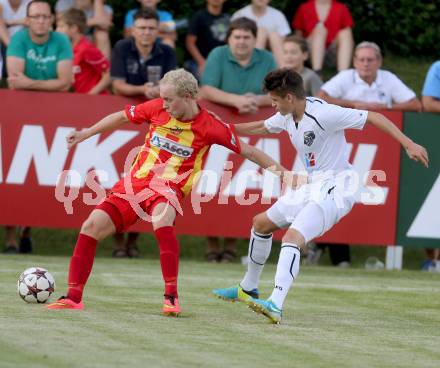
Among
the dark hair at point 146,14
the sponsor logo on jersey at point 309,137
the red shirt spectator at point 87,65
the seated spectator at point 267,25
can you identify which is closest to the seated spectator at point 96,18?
the red shirt spectator at point 87,65

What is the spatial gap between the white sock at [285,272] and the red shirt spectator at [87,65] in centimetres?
667

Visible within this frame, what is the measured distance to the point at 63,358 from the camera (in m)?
→ 7.14

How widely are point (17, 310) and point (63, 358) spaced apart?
7.89ft

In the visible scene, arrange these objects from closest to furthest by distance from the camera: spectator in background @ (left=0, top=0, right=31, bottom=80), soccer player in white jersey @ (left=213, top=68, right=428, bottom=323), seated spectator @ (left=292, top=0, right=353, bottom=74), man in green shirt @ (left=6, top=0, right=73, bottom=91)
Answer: soccer player in white jersey @ (left=213, top=68, right=428, bottom=323) < man in green shirt @ (left=6, top=0, right=73, bottom=91) < spectator in background @ (left=0, top=0, right=31, bottom=80) < seated spectator @ (left=292, top=0, right=353, bottom=74)

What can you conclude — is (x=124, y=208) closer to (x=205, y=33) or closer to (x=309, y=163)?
(x=309, y=163)

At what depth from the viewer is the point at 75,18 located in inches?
632

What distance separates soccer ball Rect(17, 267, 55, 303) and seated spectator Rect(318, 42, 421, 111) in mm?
6099

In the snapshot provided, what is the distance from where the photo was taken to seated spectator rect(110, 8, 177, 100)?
1528 centimetres

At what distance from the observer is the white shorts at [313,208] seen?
9.89m

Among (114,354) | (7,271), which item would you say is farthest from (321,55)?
(114,354)

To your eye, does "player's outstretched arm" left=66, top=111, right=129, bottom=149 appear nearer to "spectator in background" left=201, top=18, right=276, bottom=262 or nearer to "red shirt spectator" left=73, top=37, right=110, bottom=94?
"spectator in background" left=201, top=18, right=276, bottom=262

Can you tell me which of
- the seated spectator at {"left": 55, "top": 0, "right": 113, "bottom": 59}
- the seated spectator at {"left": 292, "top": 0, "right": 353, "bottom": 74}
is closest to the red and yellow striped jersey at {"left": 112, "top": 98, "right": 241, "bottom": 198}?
the seated spectator at {"left": 55, "top": 0, "right": 113, "bottom": 59}

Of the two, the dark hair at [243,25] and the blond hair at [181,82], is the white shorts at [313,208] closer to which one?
the blond hair at [181,82]

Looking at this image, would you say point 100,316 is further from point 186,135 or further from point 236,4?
point 236,4
